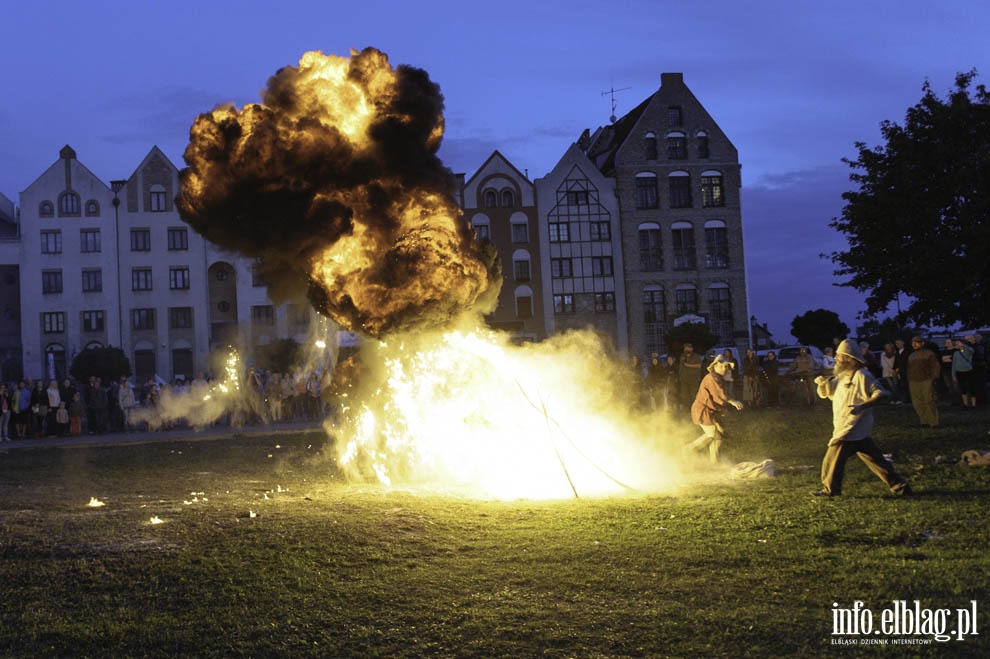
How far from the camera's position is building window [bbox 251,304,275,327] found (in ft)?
176

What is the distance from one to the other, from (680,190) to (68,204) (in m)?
40.7

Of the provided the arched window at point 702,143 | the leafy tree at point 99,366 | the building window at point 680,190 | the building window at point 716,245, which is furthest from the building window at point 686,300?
the leafy tree at point 99,366

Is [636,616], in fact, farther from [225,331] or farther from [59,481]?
[225,331]

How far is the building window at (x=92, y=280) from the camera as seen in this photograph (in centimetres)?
5284

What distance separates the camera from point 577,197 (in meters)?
51.8

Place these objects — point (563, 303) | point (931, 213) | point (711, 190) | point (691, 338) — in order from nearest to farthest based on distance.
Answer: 1. point (931, 213)
2. point (691, 338)
3. point (563, 303)
4. point (711, 190)

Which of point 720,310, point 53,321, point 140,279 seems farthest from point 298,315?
point 720,310

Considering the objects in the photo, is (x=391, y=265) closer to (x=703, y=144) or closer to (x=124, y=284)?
(x=703, y=144)

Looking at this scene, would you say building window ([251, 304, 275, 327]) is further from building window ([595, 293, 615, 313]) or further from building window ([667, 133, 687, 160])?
building window ([667, 133, 687, 160])

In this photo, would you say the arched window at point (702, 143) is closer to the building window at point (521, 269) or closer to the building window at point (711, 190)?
the building window at point (711, 190)

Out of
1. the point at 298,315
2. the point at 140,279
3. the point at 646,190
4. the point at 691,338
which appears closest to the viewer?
the point at 691,338

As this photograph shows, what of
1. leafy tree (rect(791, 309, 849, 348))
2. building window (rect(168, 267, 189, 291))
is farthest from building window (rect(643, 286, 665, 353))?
building window (rect(168, 267, 189, 291))

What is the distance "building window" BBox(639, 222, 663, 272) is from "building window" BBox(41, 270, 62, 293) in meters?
38.5

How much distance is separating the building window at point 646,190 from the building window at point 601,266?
4071 millimetres
